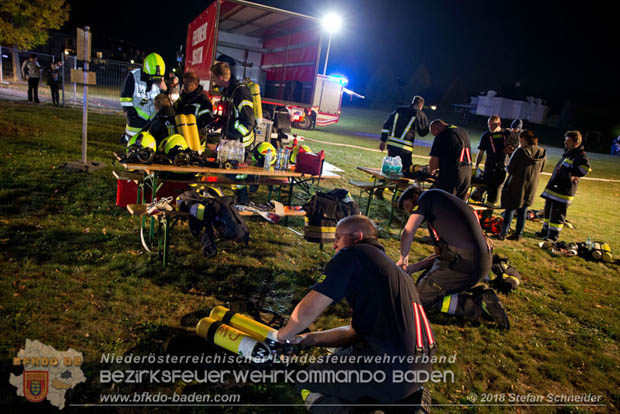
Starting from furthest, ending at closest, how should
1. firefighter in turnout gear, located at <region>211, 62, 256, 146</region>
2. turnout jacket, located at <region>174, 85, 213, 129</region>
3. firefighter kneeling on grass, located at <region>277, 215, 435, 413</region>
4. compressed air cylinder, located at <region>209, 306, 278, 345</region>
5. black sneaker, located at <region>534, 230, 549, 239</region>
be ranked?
black sneaker, located at <region>534, 230, 549, 239</region>, firefighter in turnout gear, located at <region>211, 62, 256, 146</region>, turnout jacket, located at <region>174, 85, 213, 129</region>, compressed air cylinder, located at <region>209, 306, 278, 345</region>, firefighter kneeling on grass, located at <region>277, 215, 435, 413</region>

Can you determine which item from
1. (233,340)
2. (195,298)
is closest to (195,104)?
(195,298)

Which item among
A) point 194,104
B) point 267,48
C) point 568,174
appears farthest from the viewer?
point 267,48

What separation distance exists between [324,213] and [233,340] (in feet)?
8.55

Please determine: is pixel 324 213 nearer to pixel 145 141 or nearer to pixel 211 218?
pixel 211 218

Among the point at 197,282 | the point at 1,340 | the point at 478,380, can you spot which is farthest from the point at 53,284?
the point at 478,380

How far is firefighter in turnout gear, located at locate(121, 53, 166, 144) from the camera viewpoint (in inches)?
259

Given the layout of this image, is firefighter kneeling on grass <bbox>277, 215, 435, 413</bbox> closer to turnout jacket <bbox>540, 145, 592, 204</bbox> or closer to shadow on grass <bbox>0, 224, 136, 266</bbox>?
shadow on grass <bbox>0, 224, 136, 266</bbox>

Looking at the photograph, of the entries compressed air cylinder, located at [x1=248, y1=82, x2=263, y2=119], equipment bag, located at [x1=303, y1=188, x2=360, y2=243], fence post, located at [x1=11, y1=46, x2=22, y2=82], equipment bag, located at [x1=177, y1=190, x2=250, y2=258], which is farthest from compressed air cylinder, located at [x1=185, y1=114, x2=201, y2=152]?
fence post, located at [x1=11, y1=46, x2=22, y2=82]

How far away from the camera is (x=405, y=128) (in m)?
Result: 8.07

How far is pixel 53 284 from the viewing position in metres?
3.83

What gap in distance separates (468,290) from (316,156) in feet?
9.64

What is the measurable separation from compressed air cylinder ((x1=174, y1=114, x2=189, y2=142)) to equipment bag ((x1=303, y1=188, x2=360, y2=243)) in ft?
6.45

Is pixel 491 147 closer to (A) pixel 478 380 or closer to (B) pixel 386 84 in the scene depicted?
(A) pixel 478 380

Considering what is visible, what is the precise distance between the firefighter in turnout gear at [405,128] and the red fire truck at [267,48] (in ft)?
9.87
